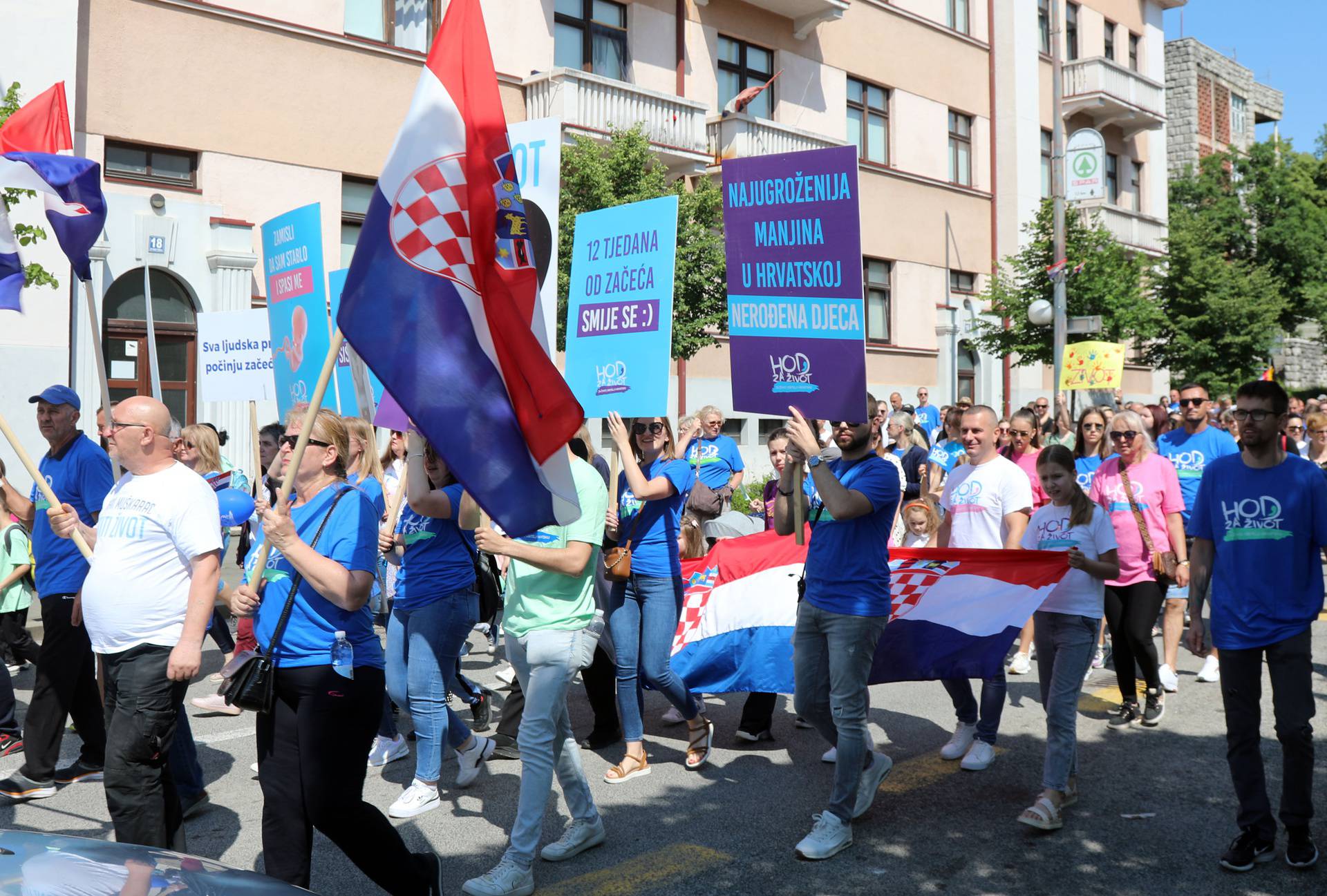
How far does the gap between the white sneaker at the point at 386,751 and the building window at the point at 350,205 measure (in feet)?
43.8

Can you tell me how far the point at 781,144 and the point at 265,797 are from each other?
72.8 ft

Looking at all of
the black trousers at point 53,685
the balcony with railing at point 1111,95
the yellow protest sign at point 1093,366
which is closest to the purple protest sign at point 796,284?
the black trousers at point 53,685

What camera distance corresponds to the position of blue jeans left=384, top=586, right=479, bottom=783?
5652 mm

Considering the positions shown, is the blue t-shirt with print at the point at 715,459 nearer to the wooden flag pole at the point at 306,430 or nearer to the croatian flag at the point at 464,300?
the croatian flag at the point at 464,300

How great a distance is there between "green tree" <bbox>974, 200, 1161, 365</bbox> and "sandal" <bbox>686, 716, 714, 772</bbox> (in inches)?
728

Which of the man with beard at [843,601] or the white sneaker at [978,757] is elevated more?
the man with beard at [843,601]

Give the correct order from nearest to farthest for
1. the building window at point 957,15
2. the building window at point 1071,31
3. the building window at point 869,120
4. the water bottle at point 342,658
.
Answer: the water bottle at point 342,658
the building window at point 869,120
the building window at point 957,15
the building window at point 1071,31

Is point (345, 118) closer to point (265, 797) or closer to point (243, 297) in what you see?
point (243, 297)

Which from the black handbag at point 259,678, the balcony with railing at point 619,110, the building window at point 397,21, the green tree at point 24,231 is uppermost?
the building window at point 397,21

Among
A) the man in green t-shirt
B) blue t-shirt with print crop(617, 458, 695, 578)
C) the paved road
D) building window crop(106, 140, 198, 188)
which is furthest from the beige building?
the man in green t-shirt

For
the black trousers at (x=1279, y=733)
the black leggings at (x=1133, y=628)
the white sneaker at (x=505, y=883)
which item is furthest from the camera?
the black leggings at (x=1133, y=628)

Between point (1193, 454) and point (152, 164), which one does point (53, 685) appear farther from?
point (152, 164)

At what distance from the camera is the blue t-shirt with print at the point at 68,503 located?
602 cm

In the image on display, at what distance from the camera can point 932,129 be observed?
1147 inches
